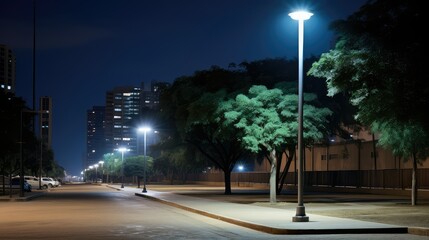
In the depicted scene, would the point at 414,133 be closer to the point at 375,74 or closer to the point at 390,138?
the point at 390,138

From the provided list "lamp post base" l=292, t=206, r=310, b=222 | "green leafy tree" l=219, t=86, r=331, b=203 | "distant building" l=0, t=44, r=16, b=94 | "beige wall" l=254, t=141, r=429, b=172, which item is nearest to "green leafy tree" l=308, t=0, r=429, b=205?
"lamp post base" l=292, t=206, r=310, b=222

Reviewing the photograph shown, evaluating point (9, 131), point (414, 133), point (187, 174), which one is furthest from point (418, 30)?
point (187, 174)

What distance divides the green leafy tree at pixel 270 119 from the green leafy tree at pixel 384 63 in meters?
9.20

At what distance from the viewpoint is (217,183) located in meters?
107

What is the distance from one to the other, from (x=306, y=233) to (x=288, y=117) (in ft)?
51.5

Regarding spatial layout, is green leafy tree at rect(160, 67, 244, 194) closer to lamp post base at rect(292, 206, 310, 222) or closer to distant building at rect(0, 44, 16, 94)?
lamp post base at rect(292, 206, 310, 222)

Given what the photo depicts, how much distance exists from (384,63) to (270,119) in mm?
12193

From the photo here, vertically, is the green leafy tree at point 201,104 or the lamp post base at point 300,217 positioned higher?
the green leafy tree at point 201,104

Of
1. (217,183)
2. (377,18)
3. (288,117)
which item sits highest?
(377,18)

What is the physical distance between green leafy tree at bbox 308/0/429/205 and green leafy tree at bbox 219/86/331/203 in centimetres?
920

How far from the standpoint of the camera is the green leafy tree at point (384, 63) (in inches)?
832

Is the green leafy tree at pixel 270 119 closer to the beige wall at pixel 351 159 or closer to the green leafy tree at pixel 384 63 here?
the green leafy tree at pixel 384 63

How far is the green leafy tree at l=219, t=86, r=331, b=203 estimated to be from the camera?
33500 millimetres

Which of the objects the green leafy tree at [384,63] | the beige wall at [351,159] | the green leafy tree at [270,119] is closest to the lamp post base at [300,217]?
the green leafy tree at [384,63]
